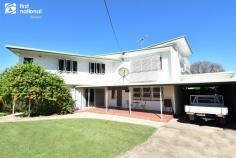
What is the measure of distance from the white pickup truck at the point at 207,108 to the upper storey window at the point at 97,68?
11.6 m

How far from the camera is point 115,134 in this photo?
8406mm

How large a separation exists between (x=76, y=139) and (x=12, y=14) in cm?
1309

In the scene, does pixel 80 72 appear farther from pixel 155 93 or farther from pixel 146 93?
pixel 155 93

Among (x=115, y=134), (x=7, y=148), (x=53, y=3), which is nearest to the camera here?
(x=7, y=148)

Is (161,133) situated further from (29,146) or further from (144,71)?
(144,71)

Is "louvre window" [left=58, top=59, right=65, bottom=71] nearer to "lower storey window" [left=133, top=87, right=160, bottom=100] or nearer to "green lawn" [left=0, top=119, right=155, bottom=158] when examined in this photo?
"lower storey window" [left=133, top=87, right=160, bottom=100]

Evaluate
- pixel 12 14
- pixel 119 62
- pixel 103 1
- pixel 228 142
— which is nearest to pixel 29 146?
pixel 103 1

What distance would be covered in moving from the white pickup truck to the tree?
155ft

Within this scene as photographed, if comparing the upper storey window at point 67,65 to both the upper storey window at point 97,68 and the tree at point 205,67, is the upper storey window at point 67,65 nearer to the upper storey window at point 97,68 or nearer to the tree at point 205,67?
the upper storey window at point 97,68

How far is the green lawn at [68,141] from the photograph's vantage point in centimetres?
591
